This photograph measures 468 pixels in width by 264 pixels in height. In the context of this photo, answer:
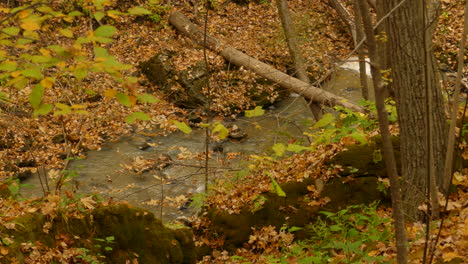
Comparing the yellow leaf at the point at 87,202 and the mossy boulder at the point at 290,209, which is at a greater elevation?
the yellow leaf at the point at 87,202

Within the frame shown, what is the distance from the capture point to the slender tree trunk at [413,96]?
16.2 feet

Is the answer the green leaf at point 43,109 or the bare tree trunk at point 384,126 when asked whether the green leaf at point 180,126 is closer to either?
the green leaf at point 43,109

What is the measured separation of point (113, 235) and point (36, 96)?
3430 mm

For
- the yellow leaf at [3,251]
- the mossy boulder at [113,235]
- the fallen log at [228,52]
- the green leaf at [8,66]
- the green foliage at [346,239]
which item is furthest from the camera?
the fallen log at [228,52]

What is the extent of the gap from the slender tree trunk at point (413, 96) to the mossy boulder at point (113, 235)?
9.86 ft

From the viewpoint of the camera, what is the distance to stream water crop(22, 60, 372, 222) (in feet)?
32.2

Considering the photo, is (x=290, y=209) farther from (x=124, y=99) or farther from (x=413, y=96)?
(x=124, y=99)

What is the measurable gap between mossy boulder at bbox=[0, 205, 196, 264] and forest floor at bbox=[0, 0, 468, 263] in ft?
1.39

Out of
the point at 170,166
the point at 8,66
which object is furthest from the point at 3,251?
the point at 170,166

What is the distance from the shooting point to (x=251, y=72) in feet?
46.2

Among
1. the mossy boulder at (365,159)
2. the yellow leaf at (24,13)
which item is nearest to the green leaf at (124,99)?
the yellow leaf at (24,13)

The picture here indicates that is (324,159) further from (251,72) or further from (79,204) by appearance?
(251,72)

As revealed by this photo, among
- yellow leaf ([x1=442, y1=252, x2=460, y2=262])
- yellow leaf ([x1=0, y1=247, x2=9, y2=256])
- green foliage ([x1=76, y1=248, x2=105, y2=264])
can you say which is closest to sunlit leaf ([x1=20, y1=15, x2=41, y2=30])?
yellow leaf ([x1=0, y1=247, x2=9, y2=256])

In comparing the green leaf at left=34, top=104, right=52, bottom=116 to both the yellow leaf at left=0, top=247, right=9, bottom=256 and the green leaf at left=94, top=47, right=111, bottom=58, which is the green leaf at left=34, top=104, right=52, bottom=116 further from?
the yellow leaf at left=0, top=247, right=9, bottom=256
